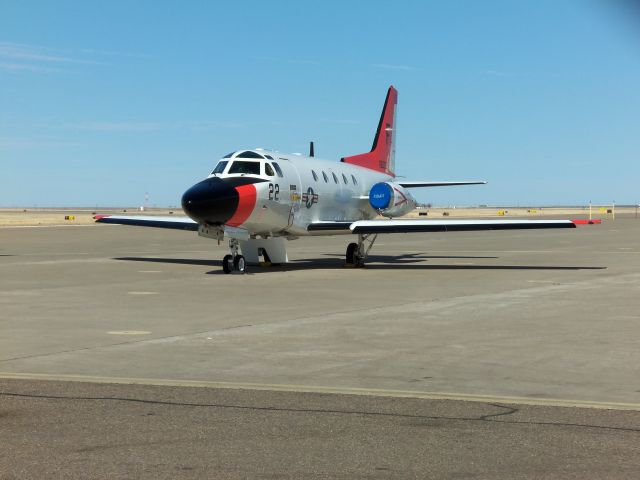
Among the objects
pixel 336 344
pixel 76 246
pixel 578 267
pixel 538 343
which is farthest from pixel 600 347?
pixel 76 246

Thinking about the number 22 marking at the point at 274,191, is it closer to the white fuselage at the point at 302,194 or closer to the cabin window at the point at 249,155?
the white fuselage at the point at 302,194

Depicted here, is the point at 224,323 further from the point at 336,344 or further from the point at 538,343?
the point at 538,343

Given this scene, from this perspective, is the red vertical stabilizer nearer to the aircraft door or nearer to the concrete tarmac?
the aircraft door

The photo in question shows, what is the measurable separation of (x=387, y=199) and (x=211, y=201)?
34.6 ft

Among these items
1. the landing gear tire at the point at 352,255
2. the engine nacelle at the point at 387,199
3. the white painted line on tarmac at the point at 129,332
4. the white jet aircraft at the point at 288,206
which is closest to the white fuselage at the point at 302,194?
the white jet aircraft at the point at 288,206

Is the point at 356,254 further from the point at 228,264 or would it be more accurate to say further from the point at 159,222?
the point at 159,222

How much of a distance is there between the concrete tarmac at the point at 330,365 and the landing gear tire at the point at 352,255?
624cm

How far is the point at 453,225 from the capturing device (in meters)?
29.8

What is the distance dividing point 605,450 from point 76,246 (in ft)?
134

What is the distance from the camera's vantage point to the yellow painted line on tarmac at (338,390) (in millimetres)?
8922

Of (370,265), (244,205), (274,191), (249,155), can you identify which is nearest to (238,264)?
(244,205)

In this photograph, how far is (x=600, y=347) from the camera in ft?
41.4

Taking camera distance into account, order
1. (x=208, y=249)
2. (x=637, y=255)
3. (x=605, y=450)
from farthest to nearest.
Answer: (x=208, y=249) < (x=637, y=255) < (x=605, y=450)

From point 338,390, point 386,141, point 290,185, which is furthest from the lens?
point 386,141
